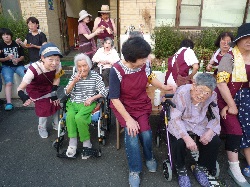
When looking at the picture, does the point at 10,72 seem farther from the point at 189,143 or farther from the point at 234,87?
the point at 234,87

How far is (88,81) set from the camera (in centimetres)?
314

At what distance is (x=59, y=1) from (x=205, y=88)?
21.9ft

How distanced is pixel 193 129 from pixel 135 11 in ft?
16.2

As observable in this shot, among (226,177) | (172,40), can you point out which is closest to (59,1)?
(172,40)

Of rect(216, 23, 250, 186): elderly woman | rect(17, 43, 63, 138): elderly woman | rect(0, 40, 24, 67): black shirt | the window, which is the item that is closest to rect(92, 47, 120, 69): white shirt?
rect(17, 43, 63, 138): elderly woman

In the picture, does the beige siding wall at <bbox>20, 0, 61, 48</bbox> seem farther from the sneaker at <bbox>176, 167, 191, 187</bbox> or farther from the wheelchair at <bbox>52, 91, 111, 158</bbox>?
the sneaker at <bbox>176, 167, 191, 187</bbox>

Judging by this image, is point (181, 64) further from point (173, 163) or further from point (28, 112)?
point (28, 112)

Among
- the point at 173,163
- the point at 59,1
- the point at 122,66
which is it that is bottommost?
the point at 173,163

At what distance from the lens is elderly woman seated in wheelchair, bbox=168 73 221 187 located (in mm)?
2426

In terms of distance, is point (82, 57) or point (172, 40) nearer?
point (82, 57)

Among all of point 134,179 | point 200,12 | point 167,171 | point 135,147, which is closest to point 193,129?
point 167,171

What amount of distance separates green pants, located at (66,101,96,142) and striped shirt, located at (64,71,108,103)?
13 centimetres

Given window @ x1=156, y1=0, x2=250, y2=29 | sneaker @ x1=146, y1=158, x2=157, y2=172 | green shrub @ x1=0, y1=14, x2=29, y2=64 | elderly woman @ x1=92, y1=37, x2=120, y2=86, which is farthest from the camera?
window @ x1=156, y1=0, x2=250, y2=29

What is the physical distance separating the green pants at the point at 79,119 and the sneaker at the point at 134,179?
857mm
